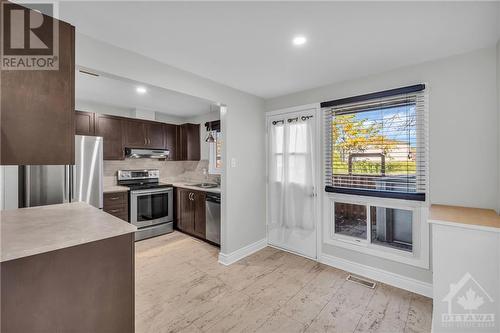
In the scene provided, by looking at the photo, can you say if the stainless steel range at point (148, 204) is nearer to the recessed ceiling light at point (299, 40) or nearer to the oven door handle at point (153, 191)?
the oven door handle at point (153, 191)

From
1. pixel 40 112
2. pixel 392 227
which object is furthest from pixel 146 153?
pixel 392 227

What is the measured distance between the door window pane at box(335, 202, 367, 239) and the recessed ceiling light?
207 cm

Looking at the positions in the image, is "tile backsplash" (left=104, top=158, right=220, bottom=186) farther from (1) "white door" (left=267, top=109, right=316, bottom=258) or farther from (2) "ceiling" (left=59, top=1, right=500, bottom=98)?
(2) "ceiling" (left=59, top=1, right=500, bottom=98)

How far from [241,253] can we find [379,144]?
234 cm

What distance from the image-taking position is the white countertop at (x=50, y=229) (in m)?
1.01

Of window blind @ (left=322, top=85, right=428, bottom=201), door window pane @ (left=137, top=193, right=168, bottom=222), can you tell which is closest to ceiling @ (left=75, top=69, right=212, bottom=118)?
door window pane @ (left=137, top=193, right=168, bottom=222)

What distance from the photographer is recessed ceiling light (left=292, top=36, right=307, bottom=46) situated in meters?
1.88

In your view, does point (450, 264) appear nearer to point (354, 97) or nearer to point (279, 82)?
point (354, 97)

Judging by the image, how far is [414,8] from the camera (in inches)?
59.9

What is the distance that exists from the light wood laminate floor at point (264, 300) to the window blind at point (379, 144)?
3.56ft

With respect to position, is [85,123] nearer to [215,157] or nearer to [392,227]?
[215,157]

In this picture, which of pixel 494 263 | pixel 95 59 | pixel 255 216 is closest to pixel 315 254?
pixel 255 216

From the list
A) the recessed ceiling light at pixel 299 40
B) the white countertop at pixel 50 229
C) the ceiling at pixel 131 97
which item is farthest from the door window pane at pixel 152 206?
the recessed ceiling light at pixel 299 40

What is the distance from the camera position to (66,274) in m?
1.14
